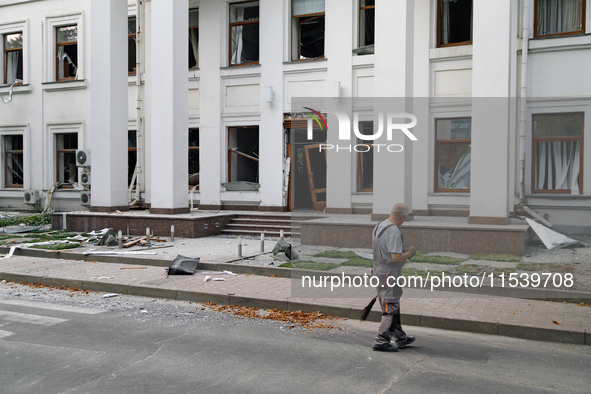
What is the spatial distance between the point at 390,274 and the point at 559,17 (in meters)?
12.7

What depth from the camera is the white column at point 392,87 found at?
41.5 ft

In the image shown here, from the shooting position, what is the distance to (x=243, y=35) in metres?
19.6

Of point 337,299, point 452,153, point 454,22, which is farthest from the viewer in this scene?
point 454,22

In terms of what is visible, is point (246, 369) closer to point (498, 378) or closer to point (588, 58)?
point (498, 378)

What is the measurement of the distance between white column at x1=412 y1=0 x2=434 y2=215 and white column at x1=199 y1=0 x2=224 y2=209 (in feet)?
24.0

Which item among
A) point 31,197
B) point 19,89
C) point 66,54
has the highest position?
point 66,54

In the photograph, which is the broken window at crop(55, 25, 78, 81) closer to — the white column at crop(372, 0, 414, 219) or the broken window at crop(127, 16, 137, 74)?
the broken window at crop(127, 16, 137, 74)

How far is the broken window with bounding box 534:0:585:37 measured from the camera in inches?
575

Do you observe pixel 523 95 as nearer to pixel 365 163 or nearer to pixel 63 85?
pixel 365 163

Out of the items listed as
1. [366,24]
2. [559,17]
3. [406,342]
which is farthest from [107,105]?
[406,342]

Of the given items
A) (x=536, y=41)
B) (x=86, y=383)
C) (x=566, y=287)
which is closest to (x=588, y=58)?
(x=536, y=41)

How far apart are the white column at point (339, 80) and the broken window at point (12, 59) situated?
1487 cm

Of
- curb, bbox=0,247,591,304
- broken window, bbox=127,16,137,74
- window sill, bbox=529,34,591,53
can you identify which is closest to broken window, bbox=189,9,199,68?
broken window, bbox=127,16,137,74

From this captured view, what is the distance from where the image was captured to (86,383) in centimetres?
470
